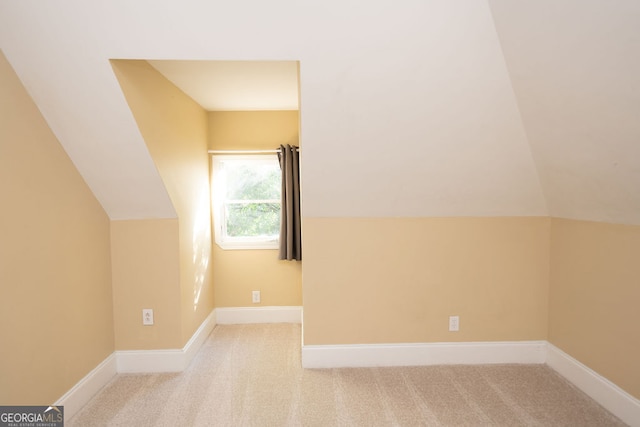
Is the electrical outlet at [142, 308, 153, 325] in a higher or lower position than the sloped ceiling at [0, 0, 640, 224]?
lower

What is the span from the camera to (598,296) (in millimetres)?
2295

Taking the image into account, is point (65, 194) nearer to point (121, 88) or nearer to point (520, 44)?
point (121, 88)

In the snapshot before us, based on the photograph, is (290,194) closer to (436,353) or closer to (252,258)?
(252,258)

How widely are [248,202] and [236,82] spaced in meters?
1.37

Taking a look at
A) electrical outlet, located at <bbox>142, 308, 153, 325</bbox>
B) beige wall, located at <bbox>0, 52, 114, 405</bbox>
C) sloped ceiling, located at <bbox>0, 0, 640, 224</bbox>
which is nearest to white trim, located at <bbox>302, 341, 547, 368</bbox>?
sloped ceiling, located at <bbox>0, 0, 640, 224</bbox>

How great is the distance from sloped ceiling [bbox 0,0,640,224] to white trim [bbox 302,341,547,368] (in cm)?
114

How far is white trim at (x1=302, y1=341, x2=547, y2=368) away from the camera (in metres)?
2.77

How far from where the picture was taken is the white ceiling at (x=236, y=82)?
2.35 m

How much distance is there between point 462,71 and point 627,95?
0.76 meters

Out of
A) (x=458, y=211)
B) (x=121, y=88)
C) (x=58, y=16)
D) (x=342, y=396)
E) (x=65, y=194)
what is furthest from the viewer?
(x=458, y=211)

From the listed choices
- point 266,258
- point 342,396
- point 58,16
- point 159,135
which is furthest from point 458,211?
point 58,16

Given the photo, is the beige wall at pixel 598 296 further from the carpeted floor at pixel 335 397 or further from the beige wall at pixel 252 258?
the beige wall at pixel 252 258

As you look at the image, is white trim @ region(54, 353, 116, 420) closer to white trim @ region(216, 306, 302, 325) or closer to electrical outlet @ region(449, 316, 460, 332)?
white trim @ region(216, 306, 302, 325)

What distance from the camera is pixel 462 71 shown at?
1977 mm
